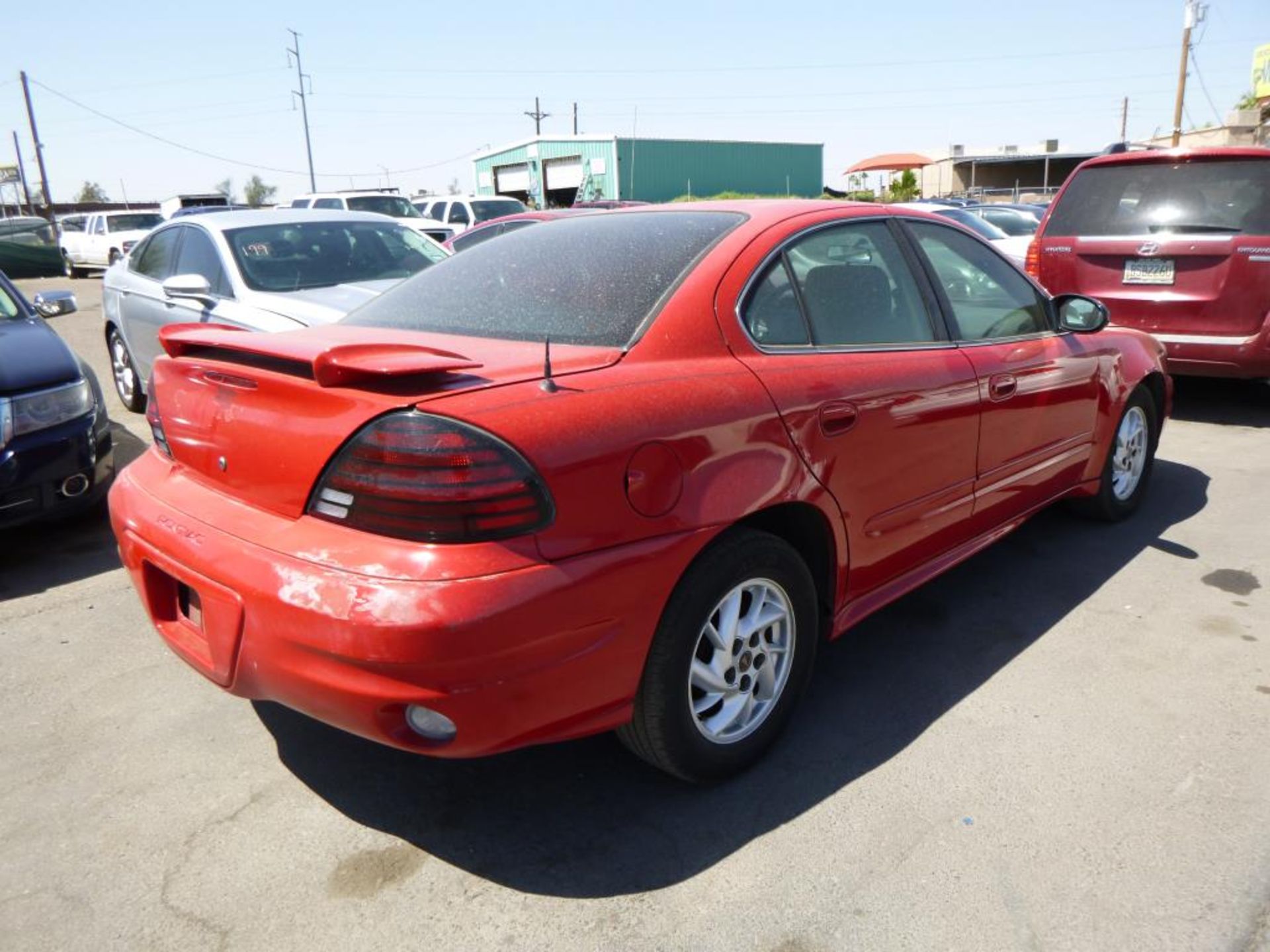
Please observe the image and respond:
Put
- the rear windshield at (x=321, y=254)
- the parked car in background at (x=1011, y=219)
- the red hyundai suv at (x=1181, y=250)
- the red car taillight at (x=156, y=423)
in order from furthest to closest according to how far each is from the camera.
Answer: the parked car in background at (x=1011, y=219) < the red hyundai suv at (x=1181, y=250) < the rear windshield at (x=321, y=254) < the red car taillight at (x=156, y=423)

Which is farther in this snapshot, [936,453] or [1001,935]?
[936,453]

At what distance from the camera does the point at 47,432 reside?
4.36 metres

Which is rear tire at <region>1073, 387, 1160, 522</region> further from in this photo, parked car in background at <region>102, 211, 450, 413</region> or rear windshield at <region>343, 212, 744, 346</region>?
parked car in background at <region>102, 211, 450, 413</region>

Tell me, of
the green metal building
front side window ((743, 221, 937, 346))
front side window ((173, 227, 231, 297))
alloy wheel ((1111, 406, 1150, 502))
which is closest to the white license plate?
alloy wheel ((1111, 406, 1150, 502))

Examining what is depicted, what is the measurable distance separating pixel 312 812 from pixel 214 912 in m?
0.39

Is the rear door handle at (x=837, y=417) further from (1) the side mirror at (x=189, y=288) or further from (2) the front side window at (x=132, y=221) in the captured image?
(2) the front side window at (x=132, y=221)

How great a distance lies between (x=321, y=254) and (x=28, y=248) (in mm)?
Answer: 19145

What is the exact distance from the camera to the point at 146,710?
3.04 meters

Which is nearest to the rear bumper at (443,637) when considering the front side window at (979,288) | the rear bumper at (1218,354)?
the front side window at (979,288)

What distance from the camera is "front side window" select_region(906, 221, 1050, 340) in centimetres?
343

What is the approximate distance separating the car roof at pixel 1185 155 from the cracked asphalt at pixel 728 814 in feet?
13.2

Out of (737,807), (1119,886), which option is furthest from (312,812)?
(1119,886)

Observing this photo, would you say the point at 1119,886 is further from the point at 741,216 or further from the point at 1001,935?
the point at 741,216

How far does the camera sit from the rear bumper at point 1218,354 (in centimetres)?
620
